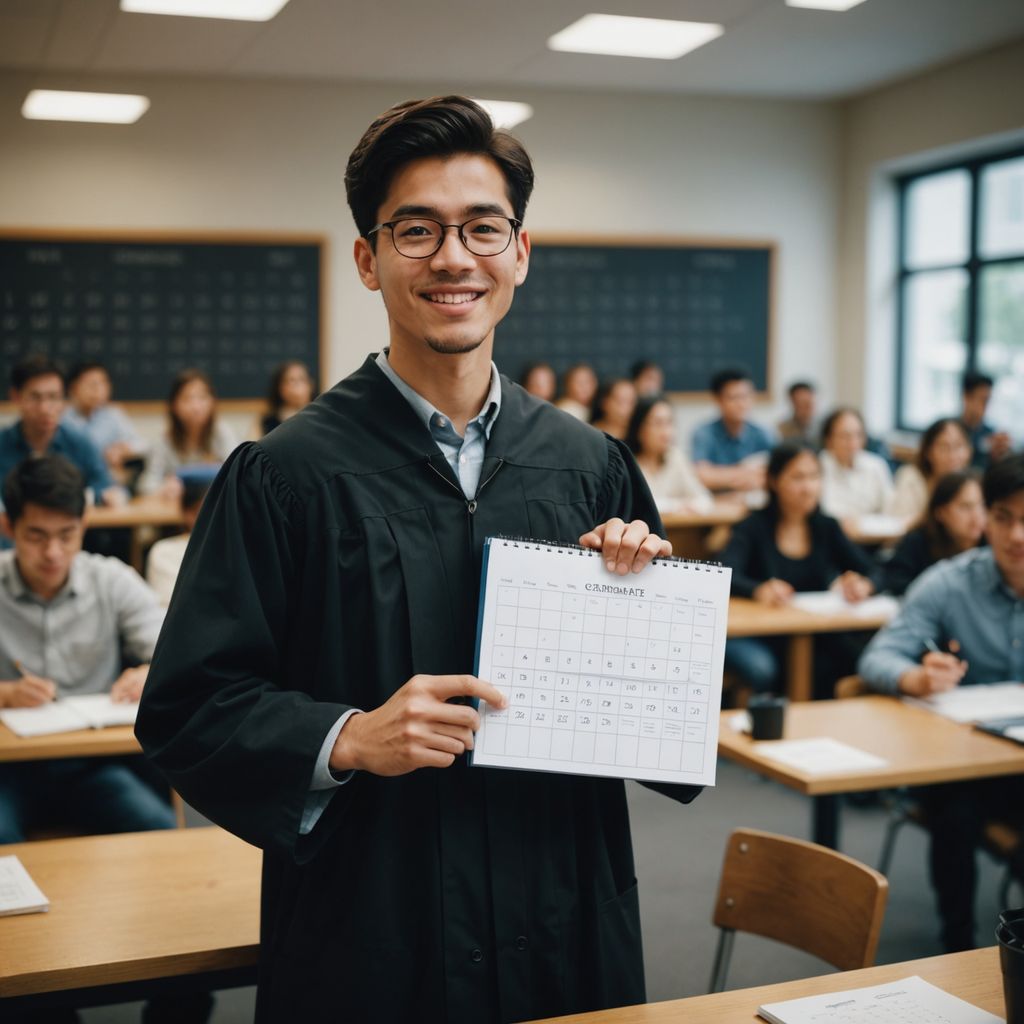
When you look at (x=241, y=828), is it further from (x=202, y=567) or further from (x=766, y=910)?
(x=766, y=910)

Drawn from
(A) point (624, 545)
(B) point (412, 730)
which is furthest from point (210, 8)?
(B) point (412, 730)

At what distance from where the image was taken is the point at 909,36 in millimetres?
7379

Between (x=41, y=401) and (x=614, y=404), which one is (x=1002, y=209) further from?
(x=41, y=401)

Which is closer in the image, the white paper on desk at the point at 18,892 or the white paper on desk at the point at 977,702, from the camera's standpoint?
the white paper on desk at the point at 18,892

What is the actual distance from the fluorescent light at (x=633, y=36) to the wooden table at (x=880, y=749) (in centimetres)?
469

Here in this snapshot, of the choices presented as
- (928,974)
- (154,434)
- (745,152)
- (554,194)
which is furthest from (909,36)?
(928,974)

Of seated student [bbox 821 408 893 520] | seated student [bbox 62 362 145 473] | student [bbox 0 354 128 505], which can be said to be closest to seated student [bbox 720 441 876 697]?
seated student [bbox 821 408 893 520]

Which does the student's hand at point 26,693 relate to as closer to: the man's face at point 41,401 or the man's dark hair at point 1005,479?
the man's dark hair at point 1005,479

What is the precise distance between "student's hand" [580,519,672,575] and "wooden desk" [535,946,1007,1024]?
A: 538 millimetres

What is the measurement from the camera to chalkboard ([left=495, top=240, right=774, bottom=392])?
8906mm

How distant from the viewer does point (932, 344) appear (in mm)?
9039

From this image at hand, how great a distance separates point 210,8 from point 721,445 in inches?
157

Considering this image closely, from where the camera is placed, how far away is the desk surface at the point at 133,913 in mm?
1822

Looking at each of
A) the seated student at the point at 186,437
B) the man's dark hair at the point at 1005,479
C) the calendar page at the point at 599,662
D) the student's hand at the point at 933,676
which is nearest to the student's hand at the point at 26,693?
the calendar page at the point at 599,662
